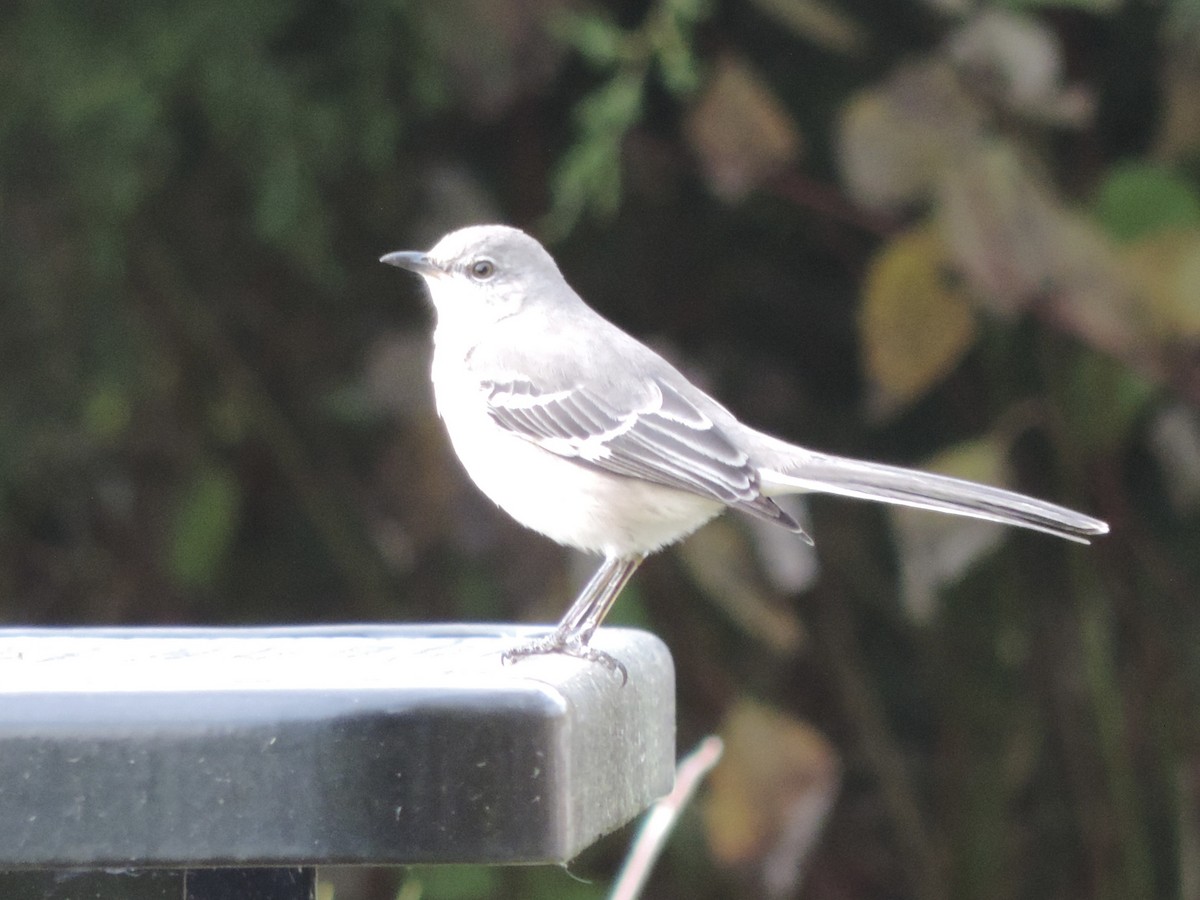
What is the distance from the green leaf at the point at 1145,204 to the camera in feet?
11.9

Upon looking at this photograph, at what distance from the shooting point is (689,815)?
14.1ft

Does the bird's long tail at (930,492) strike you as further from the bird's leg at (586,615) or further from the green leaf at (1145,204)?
the green leaf at (1145,204)

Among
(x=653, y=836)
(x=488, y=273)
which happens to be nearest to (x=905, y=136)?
(x=488, y=273)

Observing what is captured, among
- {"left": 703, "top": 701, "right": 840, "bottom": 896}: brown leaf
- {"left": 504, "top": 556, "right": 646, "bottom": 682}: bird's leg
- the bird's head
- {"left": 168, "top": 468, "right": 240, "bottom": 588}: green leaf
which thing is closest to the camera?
{"left": 504, "top": 556, "right": 646, "bottom": 682}: bird's leg

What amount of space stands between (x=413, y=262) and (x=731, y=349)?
1.06 meters

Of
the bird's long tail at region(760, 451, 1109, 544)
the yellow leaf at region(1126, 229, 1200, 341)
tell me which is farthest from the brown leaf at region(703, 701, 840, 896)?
the yellow leaf at region(1126, 229, 1200, 341)

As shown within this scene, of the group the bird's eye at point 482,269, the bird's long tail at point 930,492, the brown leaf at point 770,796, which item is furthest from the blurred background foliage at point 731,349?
the bird's long tail at point 930,492

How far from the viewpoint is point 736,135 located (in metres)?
3.67

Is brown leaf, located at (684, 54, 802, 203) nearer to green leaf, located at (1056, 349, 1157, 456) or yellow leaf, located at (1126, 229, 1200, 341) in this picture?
yellow leaf, located at (1126, 229, 1200, 341)

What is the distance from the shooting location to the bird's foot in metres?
2.37

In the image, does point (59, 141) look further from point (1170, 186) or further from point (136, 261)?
point (1170, 186)

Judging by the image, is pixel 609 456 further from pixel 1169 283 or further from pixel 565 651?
pixel 1169 283

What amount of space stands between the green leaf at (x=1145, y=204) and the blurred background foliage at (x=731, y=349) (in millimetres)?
11

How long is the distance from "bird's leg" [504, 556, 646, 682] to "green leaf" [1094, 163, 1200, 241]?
127cm
